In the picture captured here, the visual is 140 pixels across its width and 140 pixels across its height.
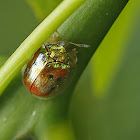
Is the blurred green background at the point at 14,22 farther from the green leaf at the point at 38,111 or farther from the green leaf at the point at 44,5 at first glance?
the green leaf at the point at 38,111

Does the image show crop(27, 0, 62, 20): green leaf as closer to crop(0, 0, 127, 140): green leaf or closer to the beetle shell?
the beetle shell

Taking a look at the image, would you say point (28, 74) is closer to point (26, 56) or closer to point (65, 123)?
point (65, 123)

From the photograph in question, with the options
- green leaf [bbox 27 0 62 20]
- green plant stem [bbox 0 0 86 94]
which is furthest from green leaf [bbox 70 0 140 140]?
green plant stem [bbox 0 0 86 94]

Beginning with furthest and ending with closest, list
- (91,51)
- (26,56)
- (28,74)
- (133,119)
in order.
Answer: (133,119)
(28,74)
(91,51)
(26,56)

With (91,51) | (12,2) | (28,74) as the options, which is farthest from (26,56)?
(12,2)

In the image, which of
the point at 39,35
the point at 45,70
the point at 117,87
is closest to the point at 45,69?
the point at 45,70

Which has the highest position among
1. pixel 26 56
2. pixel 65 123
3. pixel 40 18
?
pixel 26 56
